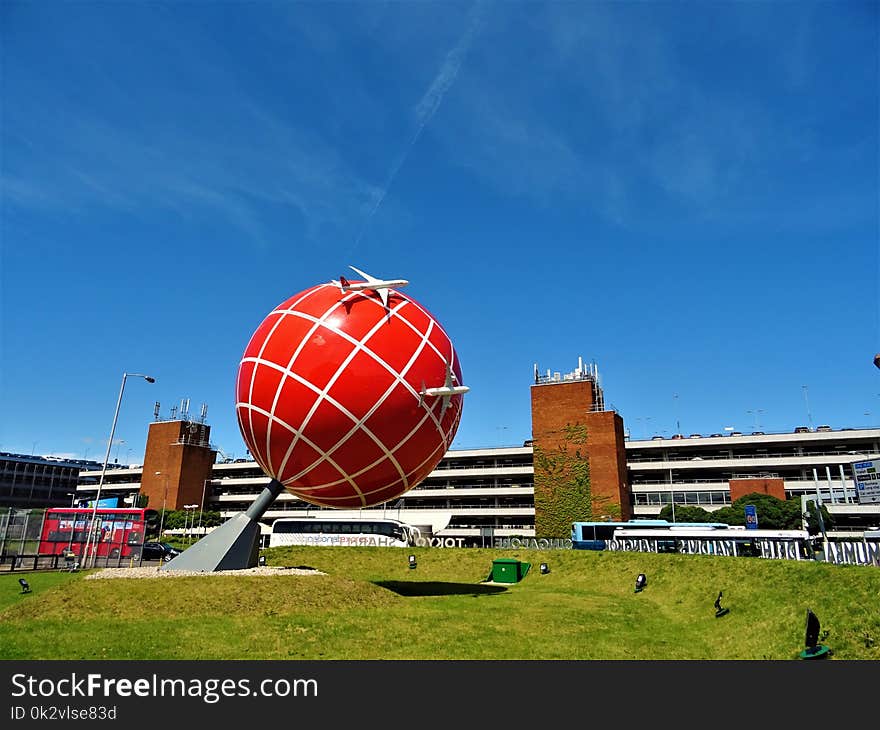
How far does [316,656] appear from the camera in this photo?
12016 mm

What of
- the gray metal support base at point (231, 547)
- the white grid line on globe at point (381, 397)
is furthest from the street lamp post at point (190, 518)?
Result: the white grid line on globe at point (381, 397)

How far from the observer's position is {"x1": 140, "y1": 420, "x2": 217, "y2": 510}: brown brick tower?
94562 millimetres

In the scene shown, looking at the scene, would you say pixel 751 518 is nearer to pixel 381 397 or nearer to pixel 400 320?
pixel 400 320

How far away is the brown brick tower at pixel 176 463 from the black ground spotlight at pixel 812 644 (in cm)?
9486

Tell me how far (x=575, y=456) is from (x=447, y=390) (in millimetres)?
53785

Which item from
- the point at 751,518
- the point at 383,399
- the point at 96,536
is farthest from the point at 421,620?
the point at 751,518

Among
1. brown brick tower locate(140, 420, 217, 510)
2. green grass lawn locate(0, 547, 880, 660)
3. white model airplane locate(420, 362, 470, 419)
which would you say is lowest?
green grass lawn locate(0, 547, 880, 660)

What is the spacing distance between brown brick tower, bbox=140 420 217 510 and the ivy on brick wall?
5634 centimetres

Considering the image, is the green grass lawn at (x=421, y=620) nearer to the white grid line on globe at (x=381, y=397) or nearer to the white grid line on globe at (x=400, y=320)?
the white grid line on globe at (x=381, y=397)

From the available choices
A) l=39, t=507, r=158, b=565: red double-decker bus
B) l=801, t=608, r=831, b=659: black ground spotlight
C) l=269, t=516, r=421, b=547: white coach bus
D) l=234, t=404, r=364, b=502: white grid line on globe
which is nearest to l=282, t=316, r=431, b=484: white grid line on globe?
l=234, t=404, r=364, b=502: white grid line on globe

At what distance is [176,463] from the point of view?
95.6m

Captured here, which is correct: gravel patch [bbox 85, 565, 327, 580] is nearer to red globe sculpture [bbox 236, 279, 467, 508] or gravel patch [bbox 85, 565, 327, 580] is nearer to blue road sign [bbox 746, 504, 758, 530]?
red globe sculpture [bbox 236, 279, 467, 508]
